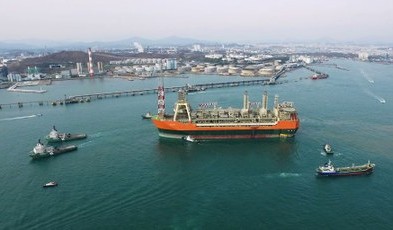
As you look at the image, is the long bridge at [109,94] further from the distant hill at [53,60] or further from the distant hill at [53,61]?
the distant hill at [53,60]

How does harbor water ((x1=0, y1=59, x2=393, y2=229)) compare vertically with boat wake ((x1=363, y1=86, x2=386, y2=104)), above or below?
below

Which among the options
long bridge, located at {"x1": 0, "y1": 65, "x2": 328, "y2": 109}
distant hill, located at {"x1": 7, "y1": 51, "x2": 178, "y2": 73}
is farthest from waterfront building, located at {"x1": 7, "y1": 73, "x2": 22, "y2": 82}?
long bridge, located at {"x1": 0, "y1": 65, "x2": 328, "y2": 109}

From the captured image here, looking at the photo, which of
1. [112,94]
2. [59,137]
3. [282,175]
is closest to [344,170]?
[282,175]

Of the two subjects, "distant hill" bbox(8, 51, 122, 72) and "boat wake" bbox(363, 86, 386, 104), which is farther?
"distant hill" bbox(8, 51, 122, 72)

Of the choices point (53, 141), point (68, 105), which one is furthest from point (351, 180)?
point (68, 105)

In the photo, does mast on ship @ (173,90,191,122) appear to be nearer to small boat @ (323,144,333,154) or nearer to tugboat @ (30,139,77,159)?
tugboat @ (30,139,77,159)

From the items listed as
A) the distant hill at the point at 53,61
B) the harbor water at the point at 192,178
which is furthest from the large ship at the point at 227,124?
the distant hill at the point at 53,61

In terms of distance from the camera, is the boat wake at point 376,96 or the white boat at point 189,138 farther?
the boat wake at point 376,96

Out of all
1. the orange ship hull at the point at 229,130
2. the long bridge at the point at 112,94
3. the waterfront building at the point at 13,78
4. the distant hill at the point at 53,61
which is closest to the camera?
the orange ship hull at the point at 229,130
